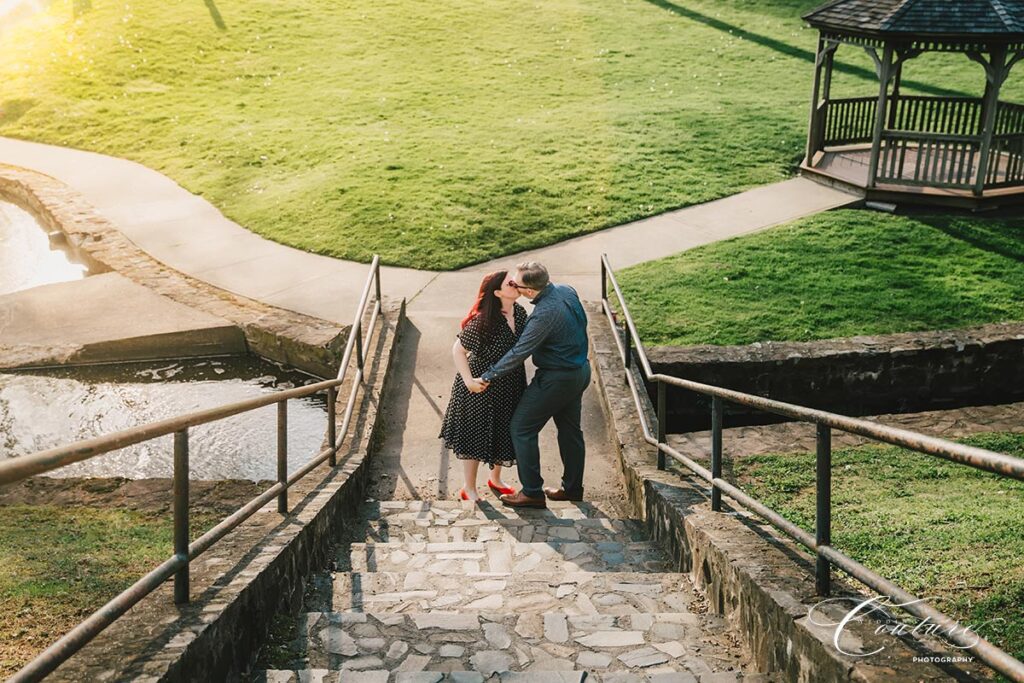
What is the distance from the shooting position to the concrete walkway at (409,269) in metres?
9.44

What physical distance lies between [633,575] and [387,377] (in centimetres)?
506

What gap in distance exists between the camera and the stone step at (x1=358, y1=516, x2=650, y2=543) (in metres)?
7.30

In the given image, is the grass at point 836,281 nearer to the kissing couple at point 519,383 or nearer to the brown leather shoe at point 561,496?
the brown leather shoe at point 561,496

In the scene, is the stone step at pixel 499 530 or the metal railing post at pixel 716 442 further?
the stone step at pixel 499 530

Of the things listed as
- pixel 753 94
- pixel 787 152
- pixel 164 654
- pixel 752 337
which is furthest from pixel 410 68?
pixel 164 654

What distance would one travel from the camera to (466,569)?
6449mm

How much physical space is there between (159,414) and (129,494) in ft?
10.6

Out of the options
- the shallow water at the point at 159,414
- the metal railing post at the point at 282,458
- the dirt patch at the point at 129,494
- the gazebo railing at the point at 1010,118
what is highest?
the gazebo railing at the point at 1010,118

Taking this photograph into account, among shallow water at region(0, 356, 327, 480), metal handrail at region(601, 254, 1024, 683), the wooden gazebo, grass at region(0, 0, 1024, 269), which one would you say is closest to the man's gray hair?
metal handrail at region(601, 254, 1024, 683)

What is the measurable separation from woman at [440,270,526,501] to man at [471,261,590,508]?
19 cm

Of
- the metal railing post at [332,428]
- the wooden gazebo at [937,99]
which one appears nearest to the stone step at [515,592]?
the metal railing post at [332,428]

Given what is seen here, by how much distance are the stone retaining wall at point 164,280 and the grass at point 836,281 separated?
3.72 meters

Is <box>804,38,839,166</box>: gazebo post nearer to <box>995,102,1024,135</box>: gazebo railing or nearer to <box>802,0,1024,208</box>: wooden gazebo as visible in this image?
<box>802,0,1024,208</box>: wooden gazebo

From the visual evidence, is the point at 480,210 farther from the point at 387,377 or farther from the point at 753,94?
the point at 753,94
